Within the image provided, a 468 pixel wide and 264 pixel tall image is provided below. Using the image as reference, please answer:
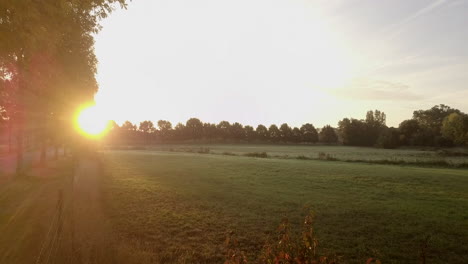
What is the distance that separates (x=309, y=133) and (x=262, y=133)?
26275mm

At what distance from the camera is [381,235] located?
505 inches

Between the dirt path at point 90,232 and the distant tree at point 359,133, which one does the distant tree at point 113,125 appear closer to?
the distant tree at point 359,133

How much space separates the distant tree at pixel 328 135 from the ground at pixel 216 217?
15448 cm

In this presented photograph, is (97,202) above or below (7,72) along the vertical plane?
below

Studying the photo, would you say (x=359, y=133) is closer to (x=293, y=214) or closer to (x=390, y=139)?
(x=390, y=139)

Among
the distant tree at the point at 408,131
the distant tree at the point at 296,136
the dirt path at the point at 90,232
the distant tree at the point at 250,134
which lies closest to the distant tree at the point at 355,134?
the distant tree at the point at 408,131

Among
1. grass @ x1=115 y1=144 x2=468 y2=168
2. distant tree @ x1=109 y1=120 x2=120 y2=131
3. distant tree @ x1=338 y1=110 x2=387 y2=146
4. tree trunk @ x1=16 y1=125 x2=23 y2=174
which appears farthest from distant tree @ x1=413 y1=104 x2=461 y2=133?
tree trunk @ x1=16 y1=125 x2=23 y2=174

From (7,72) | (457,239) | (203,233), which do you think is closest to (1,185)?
(7,72)

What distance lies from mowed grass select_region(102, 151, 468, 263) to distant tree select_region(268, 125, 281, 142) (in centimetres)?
15412

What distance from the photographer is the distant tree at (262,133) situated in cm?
18412

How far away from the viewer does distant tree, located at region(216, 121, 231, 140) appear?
187500mm

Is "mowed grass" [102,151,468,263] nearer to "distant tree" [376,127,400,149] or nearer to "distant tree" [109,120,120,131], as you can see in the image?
"distant tree" [376,127,400,149]

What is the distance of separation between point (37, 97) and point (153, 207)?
17291 mm

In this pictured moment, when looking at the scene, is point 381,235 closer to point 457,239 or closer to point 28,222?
point 457,239
